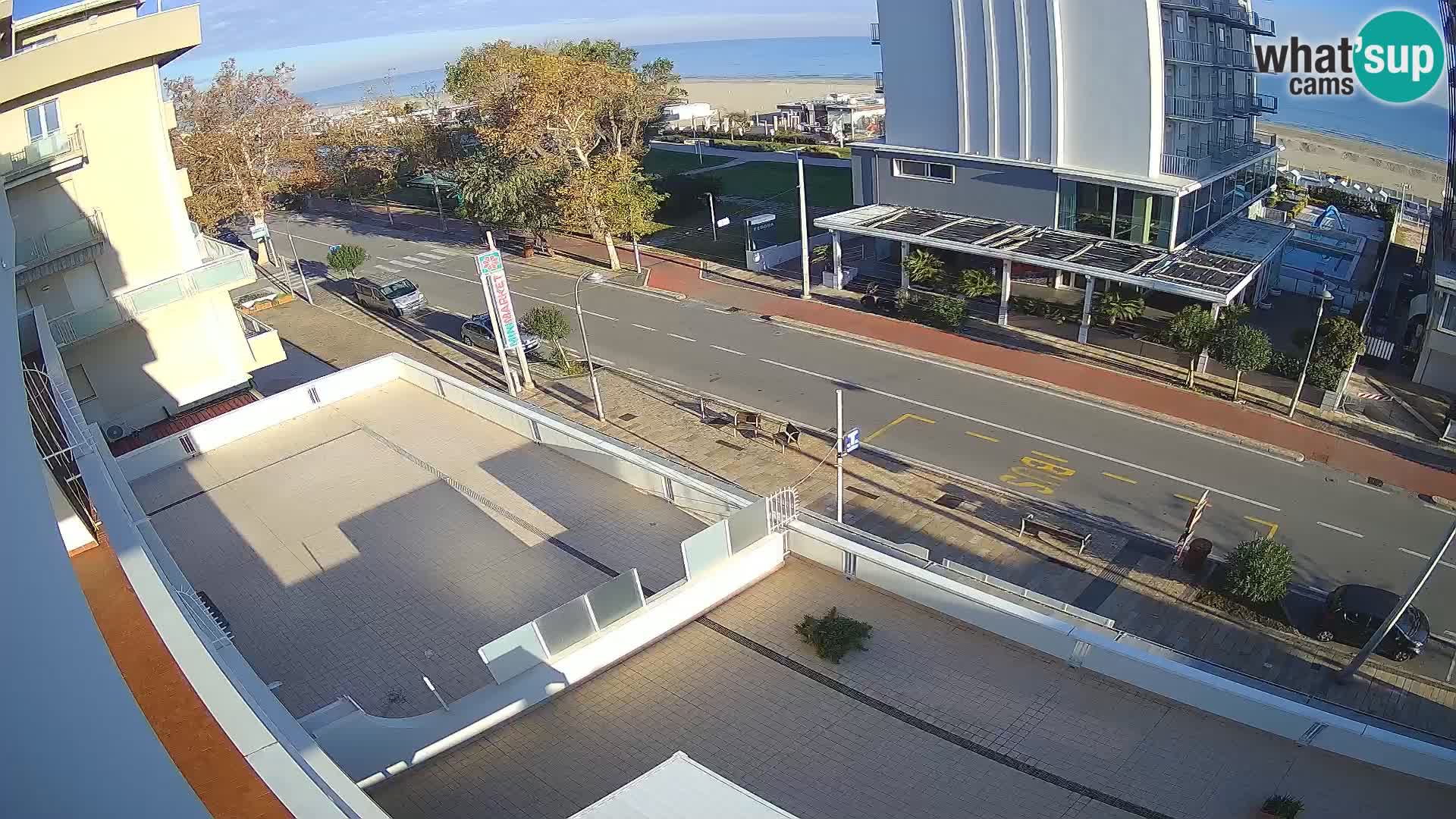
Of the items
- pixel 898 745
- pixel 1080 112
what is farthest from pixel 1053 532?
pixel 1080 112

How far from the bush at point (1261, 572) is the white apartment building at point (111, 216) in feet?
99.6

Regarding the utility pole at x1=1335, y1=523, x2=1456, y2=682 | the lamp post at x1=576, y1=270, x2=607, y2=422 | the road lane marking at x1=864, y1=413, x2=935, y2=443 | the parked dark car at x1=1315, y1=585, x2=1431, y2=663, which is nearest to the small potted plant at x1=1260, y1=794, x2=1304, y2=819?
the utility pole at x1=1335, y1=523, x2=1456, y2=682

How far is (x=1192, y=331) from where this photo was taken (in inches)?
1083

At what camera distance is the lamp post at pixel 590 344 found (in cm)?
2895

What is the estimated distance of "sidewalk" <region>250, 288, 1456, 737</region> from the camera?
16906 mm

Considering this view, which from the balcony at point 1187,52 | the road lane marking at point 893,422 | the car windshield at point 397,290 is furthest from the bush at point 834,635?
the car windshield at point 397,290

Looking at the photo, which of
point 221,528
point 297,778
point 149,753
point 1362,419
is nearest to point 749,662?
point 297,778

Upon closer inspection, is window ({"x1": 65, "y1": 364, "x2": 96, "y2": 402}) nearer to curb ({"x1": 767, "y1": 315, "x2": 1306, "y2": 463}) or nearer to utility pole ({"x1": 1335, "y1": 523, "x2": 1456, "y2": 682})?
curb ({"x1": 767, "y1": 315, "x2": 1306, "y2": 463})

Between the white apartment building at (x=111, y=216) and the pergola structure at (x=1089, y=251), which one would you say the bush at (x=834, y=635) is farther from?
the white apartment building at (x=111, y=216)

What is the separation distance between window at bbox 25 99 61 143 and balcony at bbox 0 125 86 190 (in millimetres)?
289

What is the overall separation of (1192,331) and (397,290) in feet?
116

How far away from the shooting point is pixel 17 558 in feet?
30.2

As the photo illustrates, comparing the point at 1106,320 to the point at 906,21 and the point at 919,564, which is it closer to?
the point at 906,21

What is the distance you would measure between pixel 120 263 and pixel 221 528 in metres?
14.6
